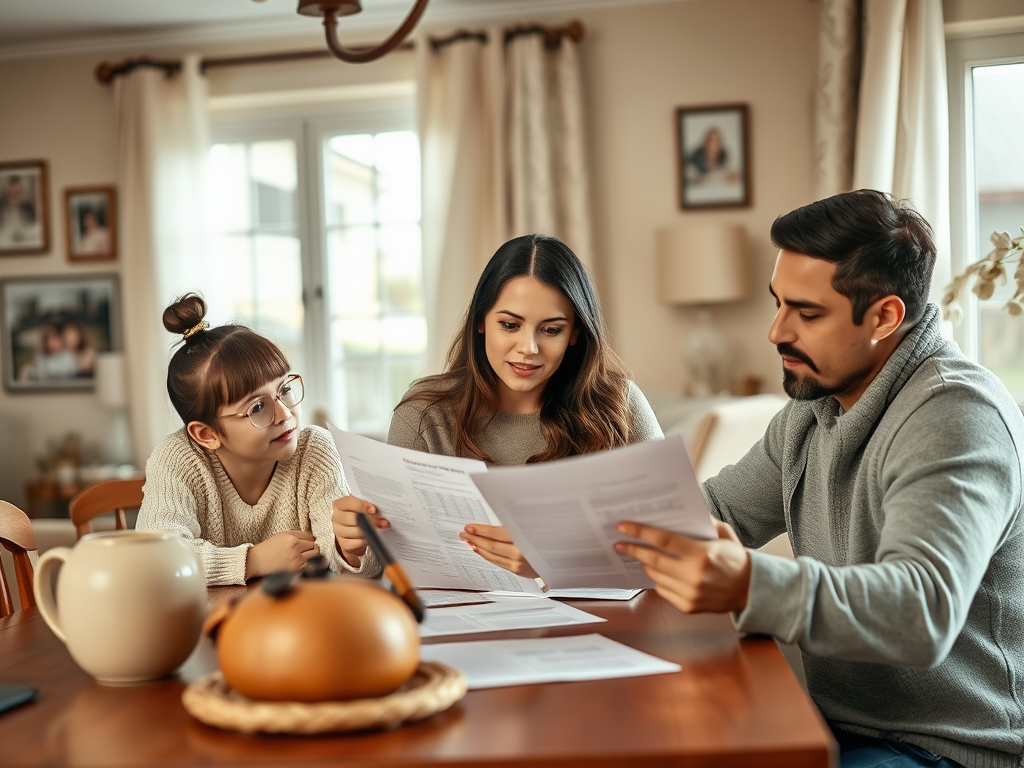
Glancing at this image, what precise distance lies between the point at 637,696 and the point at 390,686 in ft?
0.70

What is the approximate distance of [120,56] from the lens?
15.9 feet

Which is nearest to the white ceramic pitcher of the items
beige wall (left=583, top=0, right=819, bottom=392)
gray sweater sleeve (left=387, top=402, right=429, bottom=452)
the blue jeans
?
the blue jeans

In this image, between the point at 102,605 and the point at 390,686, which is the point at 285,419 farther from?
the point at 390,686

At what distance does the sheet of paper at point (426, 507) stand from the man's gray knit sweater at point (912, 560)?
0.38m

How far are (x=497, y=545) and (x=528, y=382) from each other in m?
0.56

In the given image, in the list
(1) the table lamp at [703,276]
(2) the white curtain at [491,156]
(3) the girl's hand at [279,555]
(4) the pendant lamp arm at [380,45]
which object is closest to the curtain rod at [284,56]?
(2) the white curtain at [491,156]

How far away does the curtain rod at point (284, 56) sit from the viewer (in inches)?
172

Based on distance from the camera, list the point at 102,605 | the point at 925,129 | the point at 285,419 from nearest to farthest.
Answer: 1. the point at 102,605
2. the point at 285,419
3. the point at 925,129

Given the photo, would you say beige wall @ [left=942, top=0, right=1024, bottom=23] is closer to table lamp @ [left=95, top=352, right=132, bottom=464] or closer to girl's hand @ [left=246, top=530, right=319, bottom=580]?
girl's hand @ [left=246, top=530, right=319, bottom=580]

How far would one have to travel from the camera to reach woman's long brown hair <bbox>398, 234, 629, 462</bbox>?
182 cm

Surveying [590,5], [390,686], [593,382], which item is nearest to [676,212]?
[590,5]

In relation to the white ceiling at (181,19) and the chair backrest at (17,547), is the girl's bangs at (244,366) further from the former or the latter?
the white ceiling at (181,19)

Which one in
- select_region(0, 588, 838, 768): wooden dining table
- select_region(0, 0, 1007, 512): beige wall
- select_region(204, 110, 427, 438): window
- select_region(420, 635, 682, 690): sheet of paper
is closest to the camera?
select_region(0, 588, 838, 768): wooden dining table

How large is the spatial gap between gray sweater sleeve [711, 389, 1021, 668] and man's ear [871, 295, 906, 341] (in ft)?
0.54
